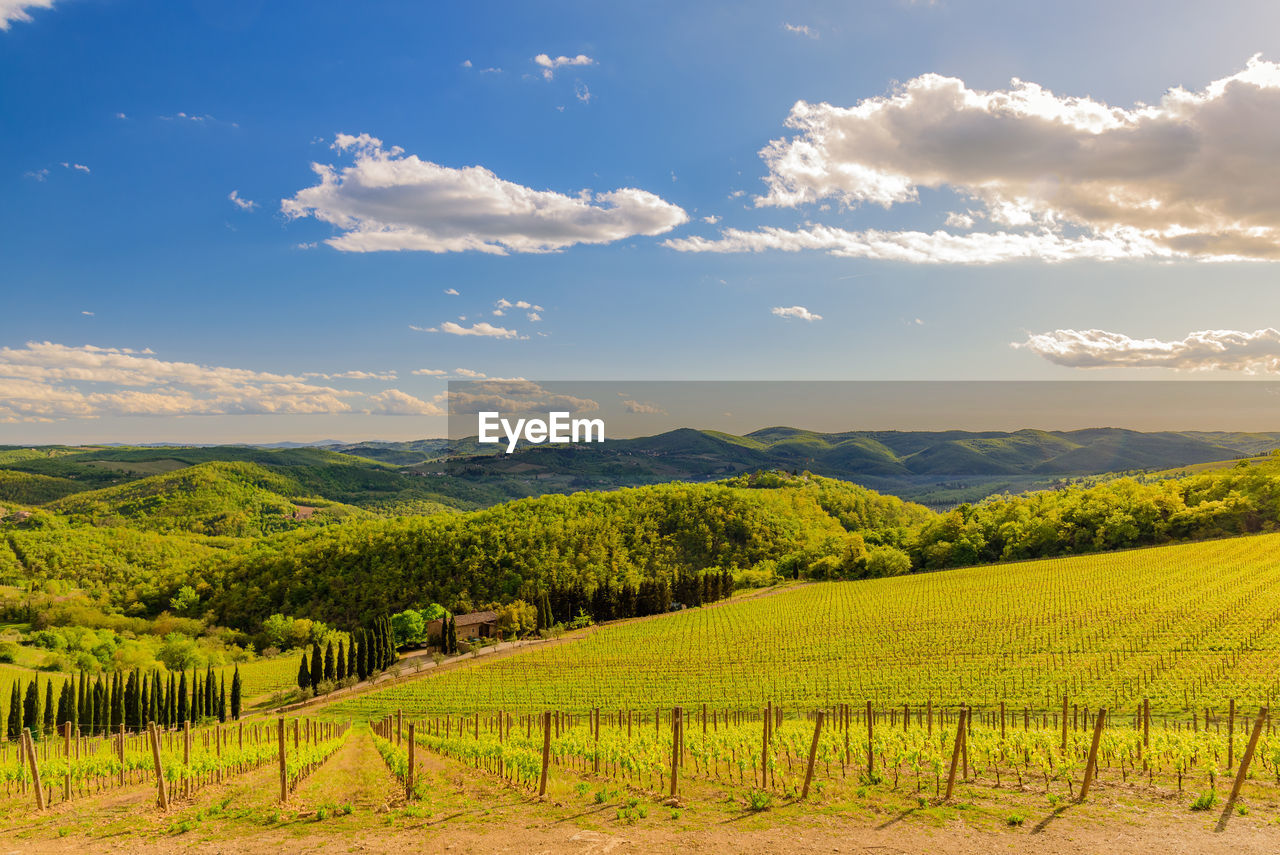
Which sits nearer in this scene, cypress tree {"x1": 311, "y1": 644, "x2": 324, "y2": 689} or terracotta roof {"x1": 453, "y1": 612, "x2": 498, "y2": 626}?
cypress tree {"x1": 311, "y1": 644, "x2": 324, "y2": 689}

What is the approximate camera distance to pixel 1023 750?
16547 mm

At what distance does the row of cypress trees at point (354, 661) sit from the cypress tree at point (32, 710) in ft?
62.3

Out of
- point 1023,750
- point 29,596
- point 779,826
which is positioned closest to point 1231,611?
point 1023,750

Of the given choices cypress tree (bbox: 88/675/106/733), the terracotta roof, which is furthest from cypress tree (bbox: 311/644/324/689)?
the terracotta roof

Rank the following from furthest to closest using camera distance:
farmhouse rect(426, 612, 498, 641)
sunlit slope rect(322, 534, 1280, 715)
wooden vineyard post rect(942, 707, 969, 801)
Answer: farmhouse rect(426, 612, 498, 641) < sunlit slope rect(322, 534, 1280, 715) < wooden vineyard post rect(942, 707, 969, 801)

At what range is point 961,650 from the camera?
5125cm

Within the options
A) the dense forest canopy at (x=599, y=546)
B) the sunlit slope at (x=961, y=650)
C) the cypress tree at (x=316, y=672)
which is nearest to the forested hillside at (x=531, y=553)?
the dense forest canopy at (x=599, y=546)

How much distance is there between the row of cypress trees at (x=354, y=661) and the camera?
63.6 metres

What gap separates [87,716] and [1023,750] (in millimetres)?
68131

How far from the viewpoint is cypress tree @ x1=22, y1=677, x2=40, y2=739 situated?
52.1 meters

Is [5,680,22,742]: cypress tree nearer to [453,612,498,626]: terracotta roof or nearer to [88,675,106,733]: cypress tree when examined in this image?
[88,675,106,733]: cypress tree

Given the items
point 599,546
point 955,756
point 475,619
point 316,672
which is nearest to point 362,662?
point 316,672

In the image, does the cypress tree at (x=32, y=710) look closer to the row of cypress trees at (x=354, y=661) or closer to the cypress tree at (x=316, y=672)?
the row of cypress trees at (x=354, y=661)

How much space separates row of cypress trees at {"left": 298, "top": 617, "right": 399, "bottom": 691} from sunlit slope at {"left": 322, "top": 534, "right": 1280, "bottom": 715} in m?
10.5
